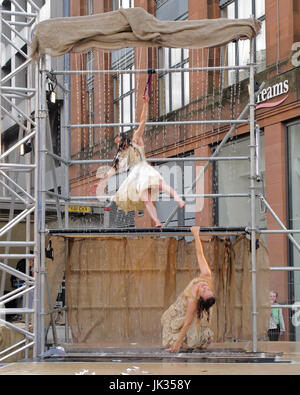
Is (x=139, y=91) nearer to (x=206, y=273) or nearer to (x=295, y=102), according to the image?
(x=295, y=102)

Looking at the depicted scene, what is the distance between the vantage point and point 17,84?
107ft

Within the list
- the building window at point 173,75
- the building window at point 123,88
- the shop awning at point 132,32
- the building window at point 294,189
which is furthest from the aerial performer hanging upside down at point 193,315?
the building window at point 123,88

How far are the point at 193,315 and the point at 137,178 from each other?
84.5 inches

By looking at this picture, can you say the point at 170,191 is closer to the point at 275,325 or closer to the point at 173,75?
the point at 275,325

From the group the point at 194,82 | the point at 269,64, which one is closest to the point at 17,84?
the point at 194,82

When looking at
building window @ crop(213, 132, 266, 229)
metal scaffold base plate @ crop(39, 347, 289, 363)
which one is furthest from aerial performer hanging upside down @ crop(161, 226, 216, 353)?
building window @ crop(213, 132, 266, 229)

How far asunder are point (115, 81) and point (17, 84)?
13831 mm

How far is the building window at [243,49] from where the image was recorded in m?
15.3

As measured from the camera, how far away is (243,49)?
15992mm

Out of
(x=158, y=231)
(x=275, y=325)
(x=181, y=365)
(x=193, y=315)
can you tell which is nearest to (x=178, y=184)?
(x=275, y=325)

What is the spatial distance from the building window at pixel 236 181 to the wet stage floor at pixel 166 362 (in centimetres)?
557

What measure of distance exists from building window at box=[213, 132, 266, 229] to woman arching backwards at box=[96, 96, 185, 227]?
5.45 meters

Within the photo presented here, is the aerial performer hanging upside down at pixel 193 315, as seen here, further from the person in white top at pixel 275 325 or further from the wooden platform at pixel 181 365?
the person in white top at pixel 275 325

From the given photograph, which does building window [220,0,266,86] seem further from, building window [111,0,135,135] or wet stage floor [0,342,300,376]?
wet stage floor [0,342,300,376]
